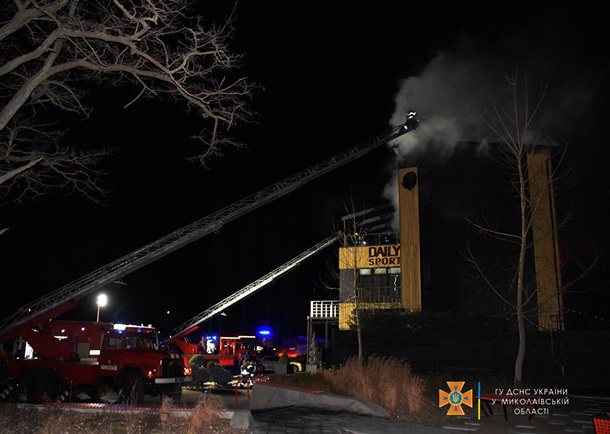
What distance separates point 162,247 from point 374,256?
44.2ft

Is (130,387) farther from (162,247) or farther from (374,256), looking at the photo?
(374,256)

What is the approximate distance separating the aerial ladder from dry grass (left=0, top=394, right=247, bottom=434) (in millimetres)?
8447

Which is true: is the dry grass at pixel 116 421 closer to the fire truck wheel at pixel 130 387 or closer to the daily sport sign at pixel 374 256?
the fire truck wheel at pixel 130 387

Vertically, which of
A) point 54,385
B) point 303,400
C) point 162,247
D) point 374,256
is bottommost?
point 54,385

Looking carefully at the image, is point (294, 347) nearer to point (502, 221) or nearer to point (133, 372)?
point (502, 221)

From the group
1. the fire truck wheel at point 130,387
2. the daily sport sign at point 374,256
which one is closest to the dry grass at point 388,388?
the fire truck wheel at point 130,387

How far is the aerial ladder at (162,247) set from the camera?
57.8 feet

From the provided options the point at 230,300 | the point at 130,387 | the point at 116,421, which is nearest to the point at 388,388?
the point at 116,421

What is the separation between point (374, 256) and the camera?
29.4 metres

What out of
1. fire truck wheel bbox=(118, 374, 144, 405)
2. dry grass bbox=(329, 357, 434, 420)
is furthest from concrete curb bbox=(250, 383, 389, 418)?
fire truck wheel bbox=(118, 374, 144, 405)

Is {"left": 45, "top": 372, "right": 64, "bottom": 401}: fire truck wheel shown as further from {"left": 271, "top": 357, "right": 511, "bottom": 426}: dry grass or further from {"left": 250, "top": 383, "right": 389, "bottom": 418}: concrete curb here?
{"left": 271, "top": 357, "right": 511, "bottom": 426}: dry grass

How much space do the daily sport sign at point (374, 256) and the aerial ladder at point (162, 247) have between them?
5588 mm

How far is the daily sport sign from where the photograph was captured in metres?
28.8

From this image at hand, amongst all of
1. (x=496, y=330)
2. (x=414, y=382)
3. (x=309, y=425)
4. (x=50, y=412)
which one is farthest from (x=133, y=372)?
(x=496, y=330)
